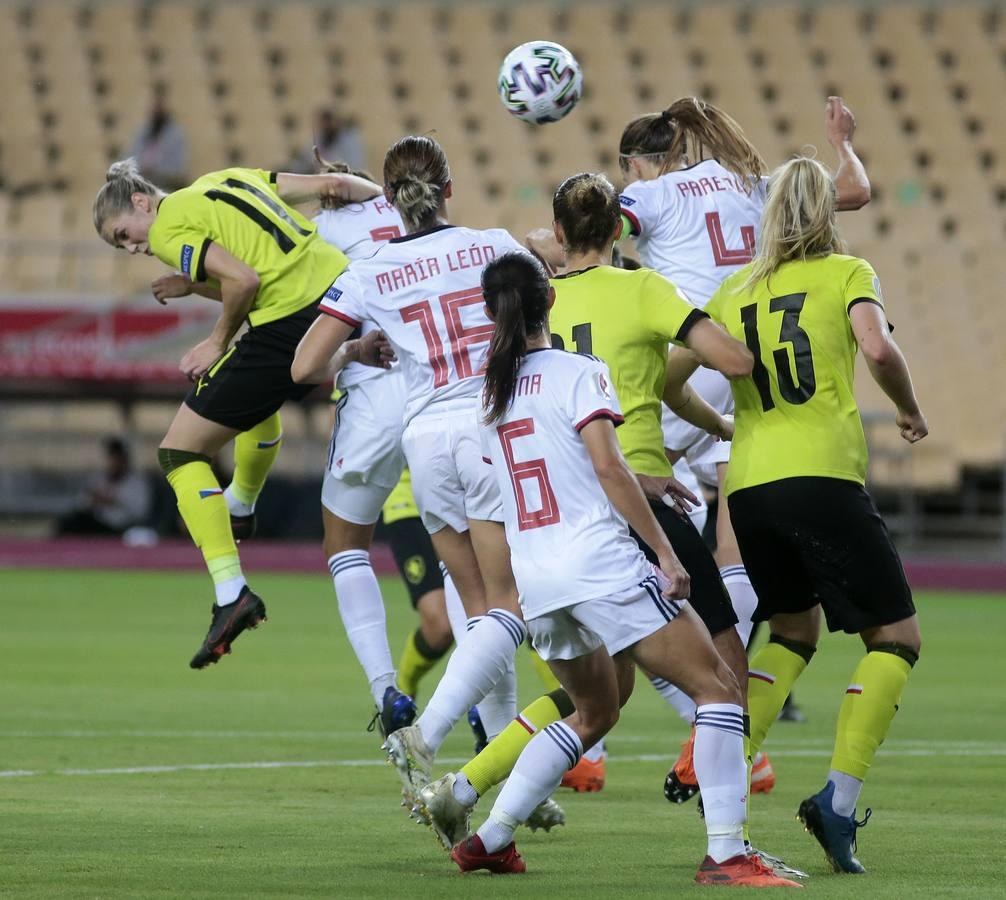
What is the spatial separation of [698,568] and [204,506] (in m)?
2.72

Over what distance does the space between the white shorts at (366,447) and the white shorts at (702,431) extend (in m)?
1.14

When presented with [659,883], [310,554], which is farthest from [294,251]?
[310,554]

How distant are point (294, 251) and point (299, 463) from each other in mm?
13153

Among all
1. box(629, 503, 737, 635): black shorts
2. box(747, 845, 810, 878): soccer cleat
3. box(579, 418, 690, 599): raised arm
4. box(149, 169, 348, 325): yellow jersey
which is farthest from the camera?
box(149, 169, 348, 325): yellow jersey

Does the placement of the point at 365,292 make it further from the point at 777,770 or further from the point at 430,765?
the point at 777,770

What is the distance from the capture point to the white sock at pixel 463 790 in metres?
5.70

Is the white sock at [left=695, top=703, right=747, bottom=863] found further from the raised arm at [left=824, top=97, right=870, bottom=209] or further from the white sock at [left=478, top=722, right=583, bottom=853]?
the raised arm at [left=824, top=97, right=870, bottom=209]

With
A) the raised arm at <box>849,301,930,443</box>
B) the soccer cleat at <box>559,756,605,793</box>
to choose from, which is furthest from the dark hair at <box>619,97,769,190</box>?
the soccer cleat at <box>559,756,605,793</box>

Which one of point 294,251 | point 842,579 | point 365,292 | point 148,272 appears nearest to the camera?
point 842,579

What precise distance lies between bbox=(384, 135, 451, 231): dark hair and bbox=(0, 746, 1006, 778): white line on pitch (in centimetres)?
260

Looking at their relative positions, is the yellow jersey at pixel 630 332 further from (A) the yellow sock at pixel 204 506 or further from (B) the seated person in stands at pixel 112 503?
(B) the seated person in stands at pixel 112 503

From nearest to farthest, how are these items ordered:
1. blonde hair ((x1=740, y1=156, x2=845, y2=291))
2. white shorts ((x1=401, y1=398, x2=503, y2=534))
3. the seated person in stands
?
1. blonde hair ((x1=740, y1=156, x2=845, y2=291))
2. white shorts ((x1=401, y1=398, x2=503, y2=534))
3. the seated person in stands

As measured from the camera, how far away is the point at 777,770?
816cm

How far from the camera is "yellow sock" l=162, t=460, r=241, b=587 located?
315 inches
